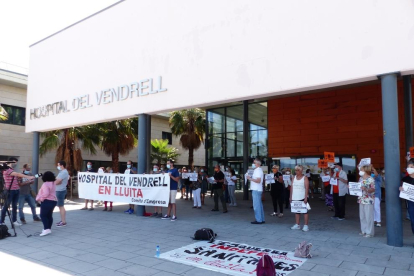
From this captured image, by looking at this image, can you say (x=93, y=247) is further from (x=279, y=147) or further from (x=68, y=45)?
(x=279, y=147)

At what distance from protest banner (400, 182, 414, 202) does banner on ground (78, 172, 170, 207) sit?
653 centimetres

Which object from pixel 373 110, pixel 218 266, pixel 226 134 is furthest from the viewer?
pixel 226 134

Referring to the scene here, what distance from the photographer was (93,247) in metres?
6.95

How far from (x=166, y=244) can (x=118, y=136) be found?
14.4m

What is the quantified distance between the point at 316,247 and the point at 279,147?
48.2 feet

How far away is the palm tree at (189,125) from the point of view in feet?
82.5

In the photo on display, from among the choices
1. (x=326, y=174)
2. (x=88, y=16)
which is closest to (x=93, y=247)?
(x=326, y=174)

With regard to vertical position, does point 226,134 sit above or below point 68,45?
below

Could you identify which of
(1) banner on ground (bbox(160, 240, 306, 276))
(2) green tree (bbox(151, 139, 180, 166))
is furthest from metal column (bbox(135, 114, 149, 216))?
(2) green tree (bbox(151, 139, 180, 166))

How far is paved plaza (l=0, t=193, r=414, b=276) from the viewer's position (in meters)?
5.33

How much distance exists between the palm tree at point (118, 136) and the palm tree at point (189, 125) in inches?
186

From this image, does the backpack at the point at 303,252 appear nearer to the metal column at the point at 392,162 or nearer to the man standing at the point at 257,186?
the metal column at the point at 392,162

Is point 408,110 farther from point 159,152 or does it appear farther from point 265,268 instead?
point 159,152

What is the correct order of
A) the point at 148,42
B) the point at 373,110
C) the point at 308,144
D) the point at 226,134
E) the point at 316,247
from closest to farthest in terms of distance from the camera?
1. the point at 316,247
2. the point at 148,42
3. the point at 373,110
4. the point at 308,144
5. the point at 226,134
